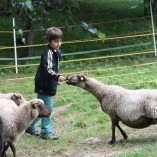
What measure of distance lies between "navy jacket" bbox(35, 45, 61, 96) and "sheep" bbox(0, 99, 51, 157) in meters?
0.80

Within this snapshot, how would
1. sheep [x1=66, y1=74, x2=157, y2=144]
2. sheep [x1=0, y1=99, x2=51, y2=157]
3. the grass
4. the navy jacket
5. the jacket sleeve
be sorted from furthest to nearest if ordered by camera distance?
the navy jacket < the jacket sleeve < the grass < sheep [x1=66, y1=74, x2=157, y2=144] < sheep [x1=0, y1=99, x2=51, y2=157]

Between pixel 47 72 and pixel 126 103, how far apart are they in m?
1.38

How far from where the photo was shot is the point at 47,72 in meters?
6.66

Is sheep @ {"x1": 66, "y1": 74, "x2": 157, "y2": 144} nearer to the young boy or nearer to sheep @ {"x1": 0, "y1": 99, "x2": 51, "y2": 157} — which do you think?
the young boy

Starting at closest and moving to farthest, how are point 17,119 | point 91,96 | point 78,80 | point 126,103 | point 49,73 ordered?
point 17,119
point 126,103
point 49,73
point 78,80
point 91,96

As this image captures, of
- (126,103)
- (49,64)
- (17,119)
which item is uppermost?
(49,64)

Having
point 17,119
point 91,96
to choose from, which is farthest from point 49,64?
point 91,96

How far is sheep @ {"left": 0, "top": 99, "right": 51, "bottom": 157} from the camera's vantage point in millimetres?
5820

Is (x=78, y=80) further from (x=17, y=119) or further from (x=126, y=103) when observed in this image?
(x=17, y=119)

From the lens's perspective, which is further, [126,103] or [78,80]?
[78,80]

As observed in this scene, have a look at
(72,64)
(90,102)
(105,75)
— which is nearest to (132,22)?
(72,64)

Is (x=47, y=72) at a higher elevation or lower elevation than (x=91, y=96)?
higher

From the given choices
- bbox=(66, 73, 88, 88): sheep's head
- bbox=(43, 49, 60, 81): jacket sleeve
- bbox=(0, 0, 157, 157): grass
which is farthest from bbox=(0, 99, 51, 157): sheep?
bbox=(66, 73, 88, 88): sheep's head

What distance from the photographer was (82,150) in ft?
20.1
